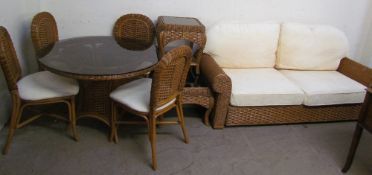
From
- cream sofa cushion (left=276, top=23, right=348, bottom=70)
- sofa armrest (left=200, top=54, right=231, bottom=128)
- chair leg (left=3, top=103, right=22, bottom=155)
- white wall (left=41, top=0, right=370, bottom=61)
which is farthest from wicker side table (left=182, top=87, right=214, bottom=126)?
chair leg (left=3, top=103, right=22, bottom=155)

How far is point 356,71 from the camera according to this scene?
2834mm

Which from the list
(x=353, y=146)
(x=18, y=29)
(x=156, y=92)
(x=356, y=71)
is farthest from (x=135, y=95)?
(x=356, y=71)

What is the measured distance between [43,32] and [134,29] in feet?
2.50

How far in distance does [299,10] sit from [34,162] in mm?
2709

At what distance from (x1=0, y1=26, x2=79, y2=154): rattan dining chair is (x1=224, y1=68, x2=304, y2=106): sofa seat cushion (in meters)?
1.25

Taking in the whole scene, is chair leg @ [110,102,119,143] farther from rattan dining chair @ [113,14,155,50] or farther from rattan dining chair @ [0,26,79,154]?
rattan dining chair @ [113,14,155,50]

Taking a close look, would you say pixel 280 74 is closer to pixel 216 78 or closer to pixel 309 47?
pixel 309 47

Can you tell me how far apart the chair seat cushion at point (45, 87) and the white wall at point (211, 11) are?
2.28 ft

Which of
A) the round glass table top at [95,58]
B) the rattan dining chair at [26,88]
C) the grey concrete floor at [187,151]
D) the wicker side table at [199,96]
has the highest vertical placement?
the round glass table top at [95,58]

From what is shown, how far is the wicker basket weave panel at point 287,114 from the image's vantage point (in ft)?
8.25

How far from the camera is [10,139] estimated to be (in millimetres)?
2061

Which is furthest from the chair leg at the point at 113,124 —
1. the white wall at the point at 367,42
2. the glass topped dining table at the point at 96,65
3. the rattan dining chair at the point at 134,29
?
the white wall at the point at 367,42

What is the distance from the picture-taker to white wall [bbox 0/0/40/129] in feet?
7.41

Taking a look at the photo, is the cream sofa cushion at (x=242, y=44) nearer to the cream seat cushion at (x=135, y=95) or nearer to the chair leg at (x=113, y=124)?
the cream seat cushion at (x=135, y=95)
